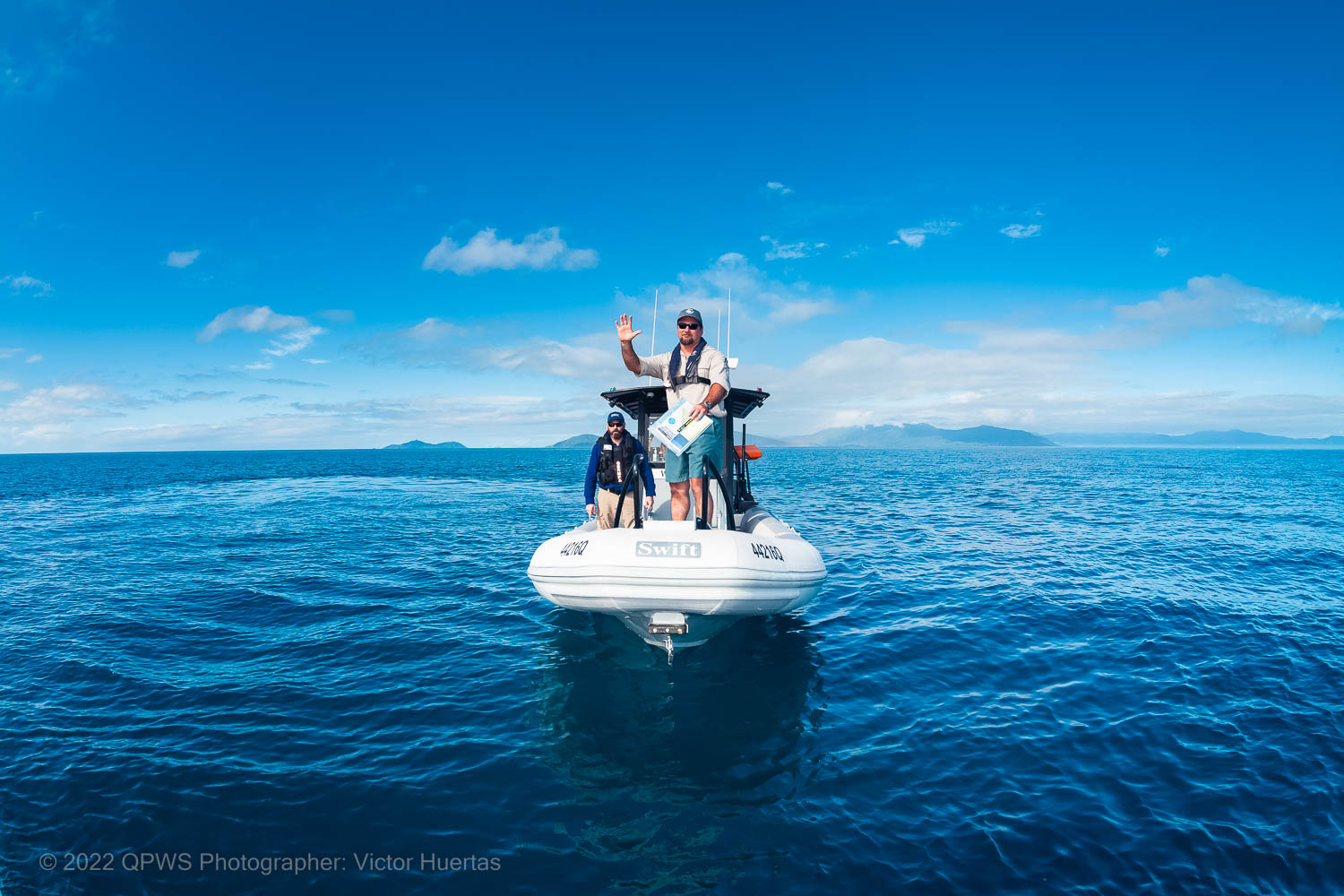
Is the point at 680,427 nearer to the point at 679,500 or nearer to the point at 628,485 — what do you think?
the point at 679,500

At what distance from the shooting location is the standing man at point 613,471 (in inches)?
363

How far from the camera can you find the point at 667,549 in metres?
6.69

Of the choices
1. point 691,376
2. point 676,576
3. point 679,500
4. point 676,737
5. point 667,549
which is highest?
point 691,376

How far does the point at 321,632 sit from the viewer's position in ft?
35.2

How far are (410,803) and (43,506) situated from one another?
142 ft

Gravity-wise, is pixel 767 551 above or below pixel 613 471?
below

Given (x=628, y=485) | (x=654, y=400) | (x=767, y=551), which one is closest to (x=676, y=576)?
(x=767, y=551)

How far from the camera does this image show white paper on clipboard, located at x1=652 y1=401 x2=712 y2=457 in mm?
7160

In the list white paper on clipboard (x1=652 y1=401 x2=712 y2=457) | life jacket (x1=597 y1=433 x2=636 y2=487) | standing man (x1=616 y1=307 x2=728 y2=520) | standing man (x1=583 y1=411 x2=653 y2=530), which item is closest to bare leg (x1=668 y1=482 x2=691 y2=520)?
standing man (x1=616 y1=307 x2=728 y2=520)

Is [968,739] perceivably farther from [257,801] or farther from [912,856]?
[257,801]

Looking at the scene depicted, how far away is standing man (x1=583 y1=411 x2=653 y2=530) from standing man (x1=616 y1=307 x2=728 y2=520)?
1517mm

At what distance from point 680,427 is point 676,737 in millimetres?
3712

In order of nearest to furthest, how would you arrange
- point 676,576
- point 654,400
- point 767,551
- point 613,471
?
1. point 676,576
2. point 767,551
3. point 613,471
4. point 654,400

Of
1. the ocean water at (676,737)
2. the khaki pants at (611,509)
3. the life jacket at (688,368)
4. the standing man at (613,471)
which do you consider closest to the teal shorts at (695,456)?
the life jacket at (688,368)
